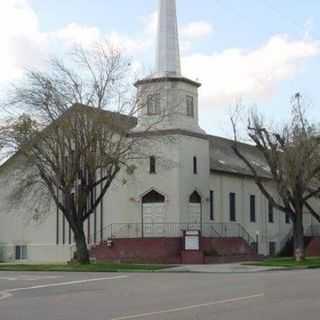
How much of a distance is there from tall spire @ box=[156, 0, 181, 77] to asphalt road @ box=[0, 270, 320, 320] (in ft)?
91.1

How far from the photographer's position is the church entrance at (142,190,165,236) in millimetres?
53438

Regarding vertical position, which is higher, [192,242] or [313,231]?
[313,231]

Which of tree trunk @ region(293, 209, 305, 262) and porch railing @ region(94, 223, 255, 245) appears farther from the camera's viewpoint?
porch railing @ region(94, 223, 255, 245)

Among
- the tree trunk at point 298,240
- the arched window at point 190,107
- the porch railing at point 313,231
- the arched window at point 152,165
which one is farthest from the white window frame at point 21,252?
the porch railing at point 313,231

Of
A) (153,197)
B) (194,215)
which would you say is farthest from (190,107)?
(194,215)

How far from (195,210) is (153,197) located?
3179mm

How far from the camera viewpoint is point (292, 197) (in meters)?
49.8

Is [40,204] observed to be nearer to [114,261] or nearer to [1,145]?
[114,261]

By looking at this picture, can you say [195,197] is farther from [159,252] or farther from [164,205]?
[159,252]

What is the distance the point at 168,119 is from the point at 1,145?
1282 cm

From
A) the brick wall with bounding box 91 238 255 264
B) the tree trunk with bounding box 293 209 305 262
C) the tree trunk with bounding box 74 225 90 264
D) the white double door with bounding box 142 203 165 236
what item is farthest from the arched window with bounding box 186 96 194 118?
the tree trunk with bounding box 74 225 90 264

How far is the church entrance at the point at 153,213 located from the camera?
175 feet

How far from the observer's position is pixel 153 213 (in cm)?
5378

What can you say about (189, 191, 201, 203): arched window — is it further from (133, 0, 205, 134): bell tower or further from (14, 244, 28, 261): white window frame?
(14, 244, 28, 261): white window frame
